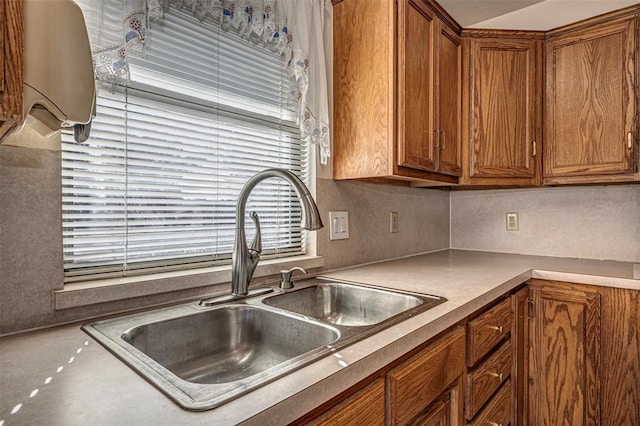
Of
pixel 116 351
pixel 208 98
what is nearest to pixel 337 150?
pixel 208 98

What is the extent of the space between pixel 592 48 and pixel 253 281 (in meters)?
1.96

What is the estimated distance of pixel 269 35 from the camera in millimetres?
1291

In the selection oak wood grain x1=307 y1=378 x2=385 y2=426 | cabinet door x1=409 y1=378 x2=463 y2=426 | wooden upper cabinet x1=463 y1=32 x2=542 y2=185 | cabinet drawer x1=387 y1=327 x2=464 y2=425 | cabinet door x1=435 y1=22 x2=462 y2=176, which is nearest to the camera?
oak wood grain x1=307 y1=378 x2=385 y2=426

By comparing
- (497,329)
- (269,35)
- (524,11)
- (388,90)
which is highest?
(524,11)

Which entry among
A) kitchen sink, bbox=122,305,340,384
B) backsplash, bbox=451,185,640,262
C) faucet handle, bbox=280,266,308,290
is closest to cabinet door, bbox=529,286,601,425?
backsplash, bbox=451,185,640,262

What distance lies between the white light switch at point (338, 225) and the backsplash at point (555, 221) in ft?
3.91

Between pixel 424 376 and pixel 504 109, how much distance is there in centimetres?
157

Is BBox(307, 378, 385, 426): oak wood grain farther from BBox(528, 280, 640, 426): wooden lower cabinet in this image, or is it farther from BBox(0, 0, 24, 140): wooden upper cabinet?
BBox(528, 280, 640, 426): wooden lower cabinet

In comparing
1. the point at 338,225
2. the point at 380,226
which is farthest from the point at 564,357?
the point at 338,225

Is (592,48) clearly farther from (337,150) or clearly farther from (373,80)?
(337,150)

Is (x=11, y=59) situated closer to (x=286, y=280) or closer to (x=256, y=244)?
(x=256, y=244)

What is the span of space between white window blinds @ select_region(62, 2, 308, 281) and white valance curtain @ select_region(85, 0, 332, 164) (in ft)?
0.15

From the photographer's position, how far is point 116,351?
707 mm

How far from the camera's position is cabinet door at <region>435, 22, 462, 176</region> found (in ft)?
5.64
